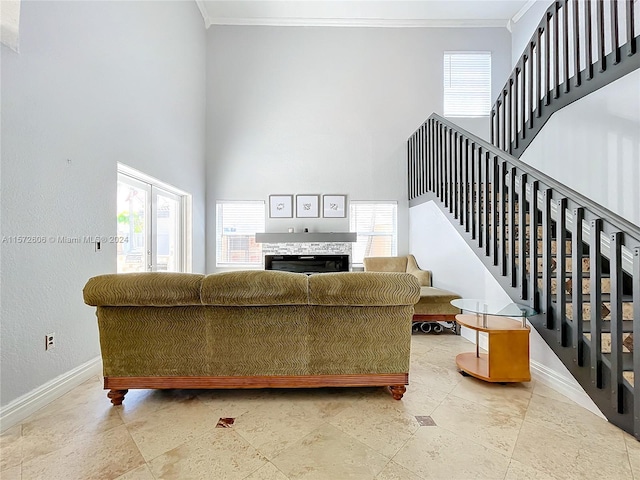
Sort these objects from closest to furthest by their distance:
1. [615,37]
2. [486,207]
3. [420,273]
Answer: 1. [615,37]
2. [486,207]
3. [420,273]

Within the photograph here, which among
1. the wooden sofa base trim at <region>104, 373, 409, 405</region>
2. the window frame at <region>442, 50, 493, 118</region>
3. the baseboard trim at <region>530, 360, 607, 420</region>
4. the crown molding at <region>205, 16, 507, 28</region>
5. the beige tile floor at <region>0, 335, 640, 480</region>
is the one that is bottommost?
the beige tile floor at <region>0, 335, 640, 480</region>

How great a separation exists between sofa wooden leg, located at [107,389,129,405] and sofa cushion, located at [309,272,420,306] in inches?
55.9

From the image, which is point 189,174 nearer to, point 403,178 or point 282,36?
point 282,36

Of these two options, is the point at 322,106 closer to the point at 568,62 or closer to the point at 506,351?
the point at 568,62

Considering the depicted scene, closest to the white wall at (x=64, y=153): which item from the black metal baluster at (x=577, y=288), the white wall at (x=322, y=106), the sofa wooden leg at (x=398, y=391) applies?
the white wall at (x=322, y=106)

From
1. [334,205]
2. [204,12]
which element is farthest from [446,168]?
[204,12]

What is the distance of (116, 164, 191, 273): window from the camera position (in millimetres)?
3145

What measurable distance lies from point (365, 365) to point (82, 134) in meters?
2.87

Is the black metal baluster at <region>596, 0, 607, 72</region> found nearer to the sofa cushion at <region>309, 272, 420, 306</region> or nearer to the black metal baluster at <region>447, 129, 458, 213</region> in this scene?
the black metal baluster at <region>447, 129, 458, 213</region>

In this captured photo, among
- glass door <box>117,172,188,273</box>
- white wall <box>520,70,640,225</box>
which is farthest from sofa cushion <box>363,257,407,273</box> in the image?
glass door <box>117,172,188,273</box>

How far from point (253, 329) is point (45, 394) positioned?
150 cm

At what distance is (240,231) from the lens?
18.0 ft

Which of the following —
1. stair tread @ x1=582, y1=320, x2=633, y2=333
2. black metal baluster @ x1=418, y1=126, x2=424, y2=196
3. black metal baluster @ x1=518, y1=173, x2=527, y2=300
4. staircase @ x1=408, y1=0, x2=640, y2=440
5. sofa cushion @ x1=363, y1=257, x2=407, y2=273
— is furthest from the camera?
sofa cushion @ x1=363, y1=257, x2=407, y2=273

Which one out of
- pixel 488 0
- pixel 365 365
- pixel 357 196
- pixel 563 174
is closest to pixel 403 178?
pixel 357 196
